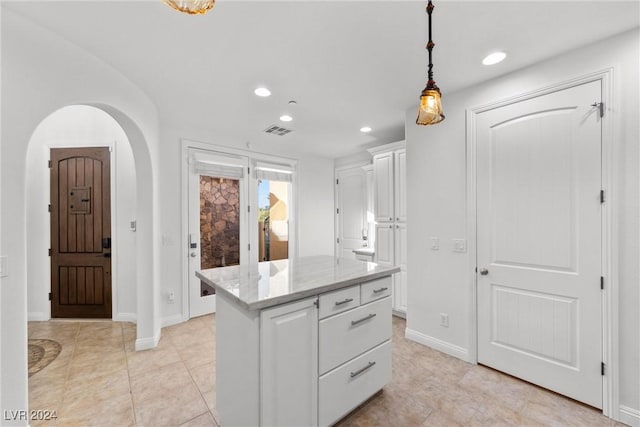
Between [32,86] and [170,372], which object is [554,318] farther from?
[32,86]

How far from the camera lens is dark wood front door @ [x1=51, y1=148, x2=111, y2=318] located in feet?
11.7

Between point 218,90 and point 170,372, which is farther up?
point 218,90

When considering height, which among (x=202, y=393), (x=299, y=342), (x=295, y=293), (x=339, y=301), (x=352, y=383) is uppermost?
(x=295, y=293)

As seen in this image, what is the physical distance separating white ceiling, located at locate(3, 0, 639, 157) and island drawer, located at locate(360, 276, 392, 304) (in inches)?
66.5

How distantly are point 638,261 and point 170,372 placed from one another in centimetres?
360

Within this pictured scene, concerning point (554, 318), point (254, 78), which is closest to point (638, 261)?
point (554, 318)

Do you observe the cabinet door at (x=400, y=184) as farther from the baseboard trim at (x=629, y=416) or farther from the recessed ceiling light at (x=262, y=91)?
the baseboard trim at (x=629, y=416)

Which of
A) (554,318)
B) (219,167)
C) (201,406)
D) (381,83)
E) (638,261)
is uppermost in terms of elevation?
(381,83)

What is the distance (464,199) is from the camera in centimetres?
253

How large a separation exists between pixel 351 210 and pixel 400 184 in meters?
1.47

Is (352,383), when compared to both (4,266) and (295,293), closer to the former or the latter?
(295,293)

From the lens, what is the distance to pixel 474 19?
167 centimetres

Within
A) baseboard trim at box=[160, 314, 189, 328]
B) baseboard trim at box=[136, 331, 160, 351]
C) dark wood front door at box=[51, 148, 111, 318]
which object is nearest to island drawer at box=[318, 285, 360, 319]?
baseboard trim at box=[136, 331, 160, 351]

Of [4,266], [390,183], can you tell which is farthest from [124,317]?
[390,183]
